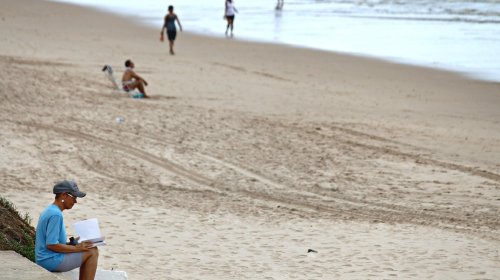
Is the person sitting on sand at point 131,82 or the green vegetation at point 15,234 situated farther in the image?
the person sitting on sand at point 131,82

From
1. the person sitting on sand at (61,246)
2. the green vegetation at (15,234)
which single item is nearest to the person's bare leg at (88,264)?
the person sitting on sand at (61,246)

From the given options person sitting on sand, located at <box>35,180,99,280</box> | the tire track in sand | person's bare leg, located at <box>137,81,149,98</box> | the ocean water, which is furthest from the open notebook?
the ocean water

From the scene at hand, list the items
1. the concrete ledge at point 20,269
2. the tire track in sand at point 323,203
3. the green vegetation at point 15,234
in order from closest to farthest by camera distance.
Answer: the concrete ledge at point 20,269 < the green vegetation at point 15,234 < the tire track in sand at point 323,203

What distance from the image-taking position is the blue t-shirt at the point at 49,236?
7859mm

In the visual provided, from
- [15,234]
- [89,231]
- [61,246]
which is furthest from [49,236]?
[15,234]

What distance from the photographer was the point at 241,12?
4634cm

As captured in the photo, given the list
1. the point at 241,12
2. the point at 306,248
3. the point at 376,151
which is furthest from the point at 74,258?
the point at 241,12

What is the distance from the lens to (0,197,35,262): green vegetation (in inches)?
340

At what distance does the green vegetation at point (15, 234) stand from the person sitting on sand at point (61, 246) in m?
0.63

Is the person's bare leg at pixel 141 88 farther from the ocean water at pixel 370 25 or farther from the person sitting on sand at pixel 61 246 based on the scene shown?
the person sitting on sand at pixel 61 246

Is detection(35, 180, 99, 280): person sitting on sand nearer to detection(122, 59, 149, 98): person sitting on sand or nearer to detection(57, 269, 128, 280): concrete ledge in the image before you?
detection(57, 269, 128, 280): concrete ledge

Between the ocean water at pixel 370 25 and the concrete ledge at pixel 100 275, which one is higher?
the ocean water at pixel 370 25

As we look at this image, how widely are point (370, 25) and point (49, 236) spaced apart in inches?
1287

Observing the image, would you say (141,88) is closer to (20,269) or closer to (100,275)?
(100,275)
